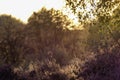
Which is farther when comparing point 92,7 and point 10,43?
point 10,43

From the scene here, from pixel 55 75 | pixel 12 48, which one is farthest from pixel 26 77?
pixel 12 48

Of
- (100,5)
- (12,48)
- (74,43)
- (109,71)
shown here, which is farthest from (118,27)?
(74,43)

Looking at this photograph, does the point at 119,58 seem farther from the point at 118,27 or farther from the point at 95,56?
the point at 118,27

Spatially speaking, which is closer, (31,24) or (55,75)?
(55,75)

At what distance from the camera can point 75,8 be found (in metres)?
23.0

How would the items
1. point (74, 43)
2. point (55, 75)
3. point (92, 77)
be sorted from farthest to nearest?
point (74, 43)
point (55, 75)
point (92, 77)

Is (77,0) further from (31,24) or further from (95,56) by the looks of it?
(31,24)

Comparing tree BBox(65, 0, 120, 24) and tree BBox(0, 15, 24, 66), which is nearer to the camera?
tree BBox(65, 0, 120, 24)

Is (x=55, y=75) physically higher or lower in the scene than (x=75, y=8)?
lower

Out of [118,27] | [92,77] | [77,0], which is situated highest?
[77,0]

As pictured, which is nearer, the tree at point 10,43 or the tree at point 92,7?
the tree at point 92,7

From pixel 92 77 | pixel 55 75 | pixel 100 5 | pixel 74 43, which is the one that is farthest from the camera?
pixel 74 43

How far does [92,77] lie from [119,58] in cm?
165

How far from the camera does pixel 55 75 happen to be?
699 inches
